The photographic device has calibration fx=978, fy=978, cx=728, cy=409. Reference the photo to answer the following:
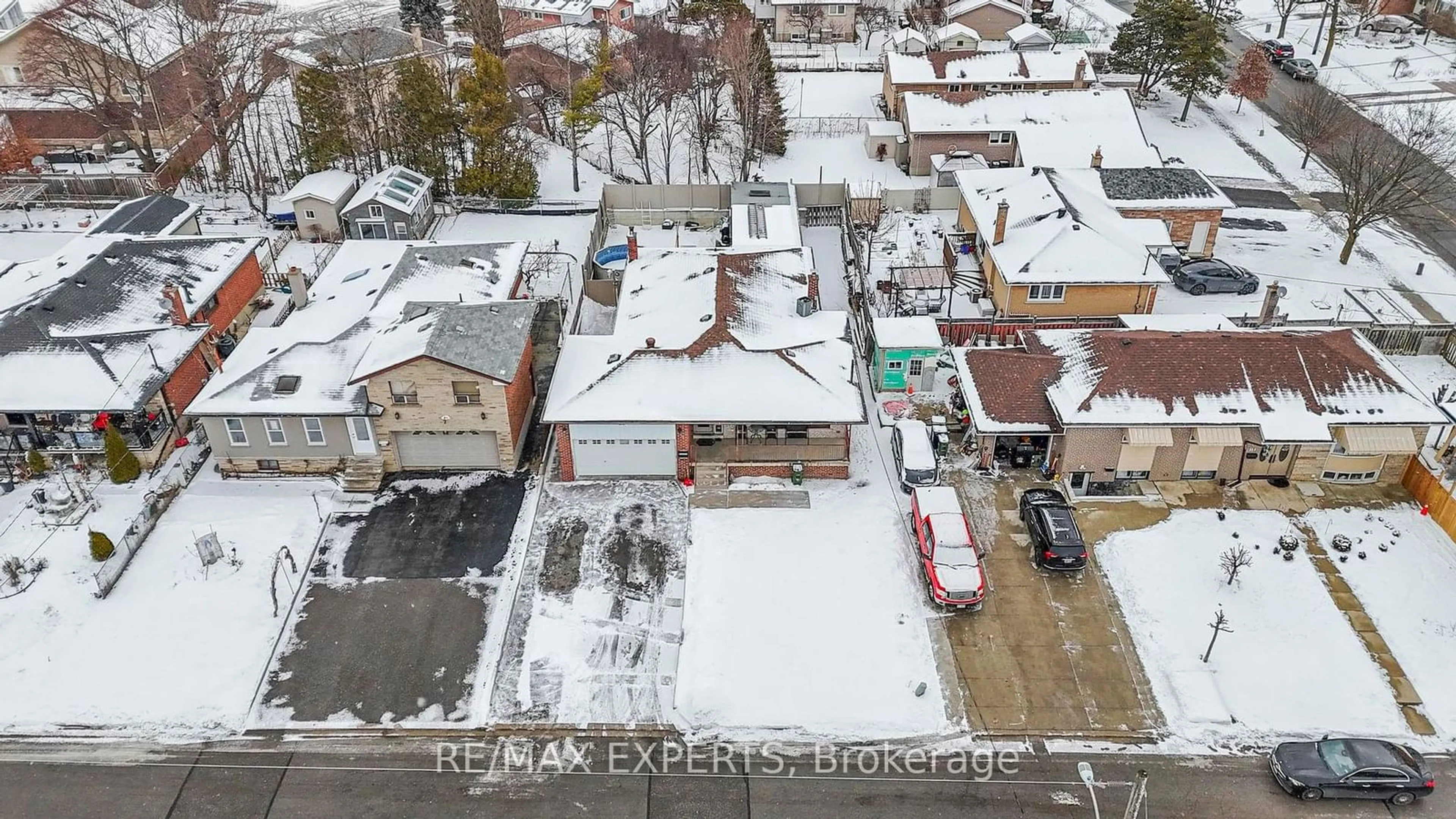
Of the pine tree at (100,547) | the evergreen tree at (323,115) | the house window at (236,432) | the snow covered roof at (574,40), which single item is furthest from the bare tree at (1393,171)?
the pine tree at (100,547)

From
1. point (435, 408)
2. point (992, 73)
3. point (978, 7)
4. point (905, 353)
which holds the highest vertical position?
point (978, 7)

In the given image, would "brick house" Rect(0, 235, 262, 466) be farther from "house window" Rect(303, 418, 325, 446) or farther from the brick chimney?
"house window" Rect(303, 418, 325, 446)

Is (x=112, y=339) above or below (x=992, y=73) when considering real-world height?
below

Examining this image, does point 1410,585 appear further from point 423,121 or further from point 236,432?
point 423,121

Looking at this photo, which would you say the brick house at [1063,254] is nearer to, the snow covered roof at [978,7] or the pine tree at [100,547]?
the pine tree at [100,547]

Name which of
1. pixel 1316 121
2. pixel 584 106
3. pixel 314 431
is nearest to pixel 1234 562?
pixel 314 431

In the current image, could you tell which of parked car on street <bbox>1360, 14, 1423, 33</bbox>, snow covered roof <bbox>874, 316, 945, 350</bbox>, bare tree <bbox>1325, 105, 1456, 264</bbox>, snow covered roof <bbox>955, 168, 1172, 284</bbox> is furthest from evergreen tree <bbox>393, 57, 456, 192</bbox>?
parked car on street <bbox>1360, 14, 1423, 33</bbox>
